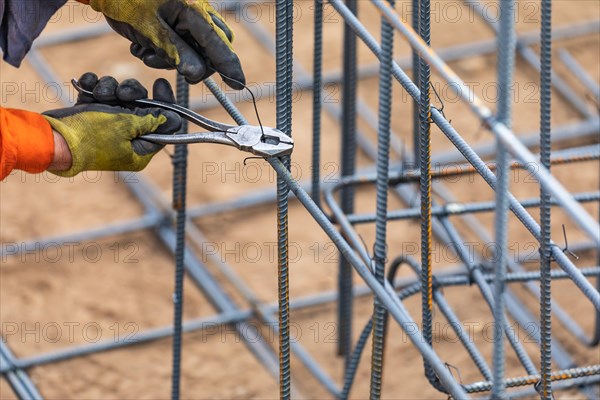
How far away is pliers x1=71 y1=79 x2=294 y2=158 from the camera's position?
114 inches

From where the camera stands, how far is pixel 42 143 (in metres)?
2.93

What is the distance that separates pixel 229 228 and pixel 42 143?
241 centimetres

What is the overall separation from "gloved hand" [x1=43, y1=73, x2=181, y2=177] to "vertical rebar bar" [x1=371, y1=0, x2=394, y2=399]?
0.64 m

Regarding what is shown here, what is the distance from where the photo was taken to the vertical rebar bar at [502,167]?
2135 millimetres

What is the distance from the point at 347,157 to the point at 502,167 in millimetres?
2417

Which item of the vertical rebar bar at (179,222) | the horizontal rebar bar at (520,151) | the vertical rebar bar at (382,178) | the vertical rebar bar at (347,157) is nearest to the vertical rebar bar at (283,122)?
the vertical rebar bar at (382,178)

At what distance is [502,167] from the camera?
87.5 inches

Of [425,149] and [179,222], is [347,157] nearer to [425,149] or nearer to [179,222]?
[179,222]

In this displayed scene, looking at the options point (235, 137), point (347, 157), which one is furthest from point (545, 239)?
point (347, 157)

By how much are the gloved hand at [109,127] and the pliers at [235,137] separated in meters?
0.02

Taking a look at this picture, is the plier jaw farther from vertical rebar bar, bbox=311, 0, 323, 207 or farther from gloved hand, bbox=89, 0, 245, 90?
vertical rebar bar, bbox=311, 0, 323, 207

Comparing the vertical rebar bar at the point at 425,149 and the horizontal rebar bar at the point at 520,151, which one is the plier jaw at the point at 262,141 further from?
the horizontal rebar bar at the point at 520,151

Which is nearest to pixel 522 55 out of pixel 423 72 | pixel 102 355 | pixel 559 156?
pixel 559 156

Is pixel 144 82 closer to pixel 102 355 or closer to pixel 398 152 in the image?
pixel 398 152
